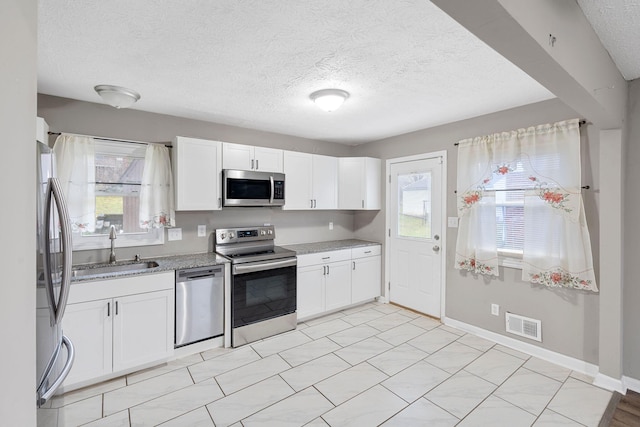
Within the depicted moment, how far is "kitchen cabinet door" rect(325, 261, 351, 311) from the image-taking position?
12.8ft

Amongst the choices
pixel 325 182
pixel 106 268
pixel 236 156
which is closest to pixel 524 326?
pixel 325 182

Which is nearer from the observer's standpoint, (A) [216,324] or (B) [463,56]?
(B) [463,56]

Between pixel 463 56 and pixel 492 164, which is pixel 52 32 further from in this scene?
pixel 492 164

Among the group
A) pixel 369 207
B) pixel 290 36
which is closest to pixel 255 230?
pixel 369 207

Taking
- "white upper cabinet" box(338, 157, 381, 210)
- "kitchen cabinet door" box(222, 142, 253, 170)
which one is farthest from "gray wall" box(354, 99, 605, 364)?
"kitchen cabinet door" box(222, 142, 253, 170)

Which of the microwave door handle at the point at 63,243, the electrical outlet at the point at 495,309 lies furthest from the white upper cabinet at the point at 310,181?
the microwave door handle at the point at 63,243

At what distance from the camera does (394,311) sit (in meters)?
4.08

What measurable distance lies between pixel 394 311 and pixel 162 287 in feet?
9.42

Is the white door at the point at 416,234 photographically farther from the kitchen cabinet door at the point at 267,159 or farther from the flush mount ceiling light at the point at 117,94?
the flush mount ceiling light at the point at 117,94

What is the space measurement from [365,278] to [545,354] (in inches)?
82.6

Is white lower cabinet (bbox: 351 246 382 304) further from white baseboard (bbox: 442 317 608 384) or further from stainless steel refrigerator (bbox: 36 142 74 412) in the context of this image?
stainless steel refrigerator (bbox: 36 142 74 412)

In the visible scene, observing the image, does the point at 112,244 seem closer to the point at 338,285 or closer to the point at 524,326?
the point at 338,285

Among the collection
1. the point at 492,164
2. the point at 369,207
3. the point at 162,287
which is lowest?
the point at 162,287

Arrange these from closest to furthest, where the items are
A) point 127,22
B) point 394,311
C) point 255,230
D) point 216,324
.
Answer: point 127,22 → point 216,324 → point 255,230 → point 394,311
